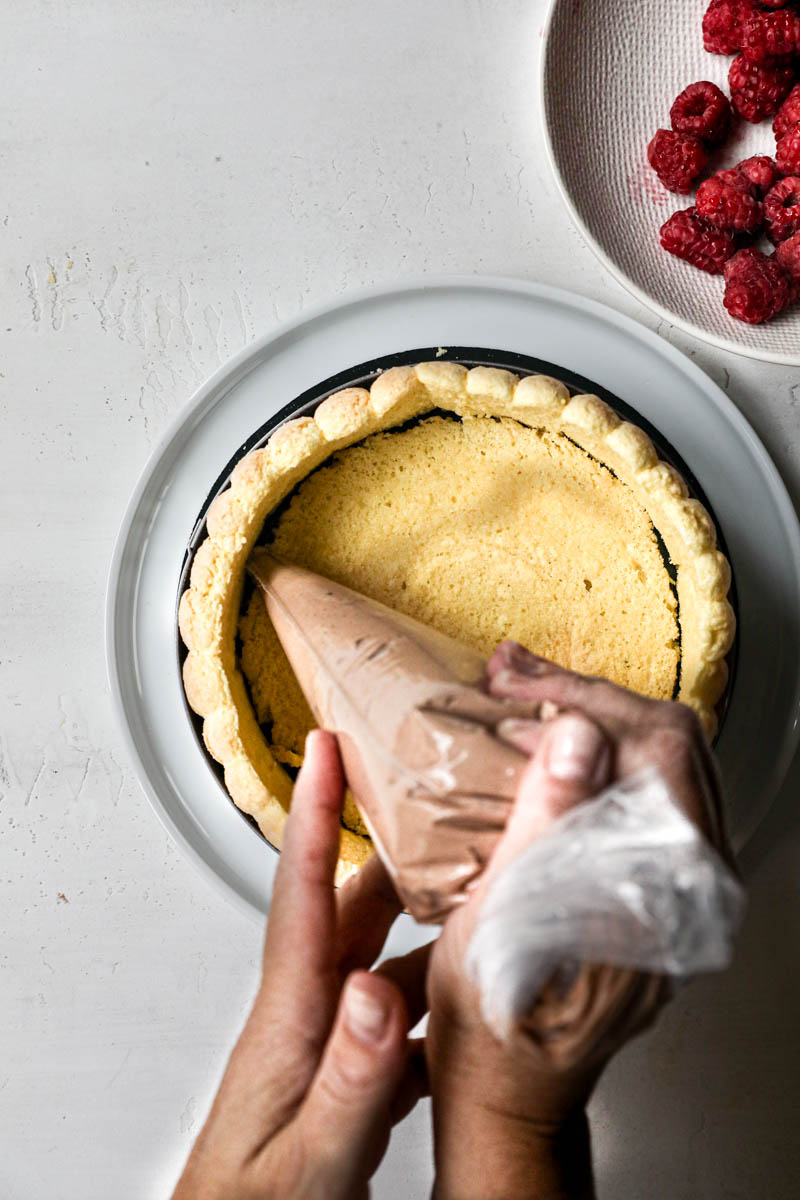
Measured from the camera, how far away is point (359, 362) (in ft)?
2.89

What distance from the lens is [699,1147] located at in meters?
0.94

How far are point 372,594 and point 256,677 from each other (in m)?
0.13

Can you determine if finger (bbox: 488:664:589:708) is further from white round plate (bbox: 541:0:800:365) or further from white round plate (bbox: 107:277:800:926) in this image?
white round plate (bbox: 541:0:800:365)

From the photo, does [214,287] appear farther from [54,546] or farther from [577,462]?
[577,462]

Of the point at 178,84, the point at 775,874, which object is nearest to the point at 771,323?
the point at 775,874

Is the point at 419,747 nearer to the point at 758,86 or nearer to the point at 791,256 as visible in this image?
the point at 791,256

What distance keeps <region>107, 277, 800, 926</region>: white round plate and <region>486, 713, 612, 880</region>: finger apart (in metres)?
0.41

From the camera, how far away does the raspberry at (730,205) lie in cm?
90

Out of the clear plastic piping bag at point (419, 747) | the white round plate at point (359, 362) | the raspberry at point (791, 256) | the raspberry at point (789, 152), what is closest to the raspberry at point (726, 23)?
the raspberry at point (789, 152)

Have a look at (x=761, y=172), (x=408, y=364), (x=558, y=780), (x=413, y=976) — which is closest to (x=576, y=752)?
(x=558, y=780)

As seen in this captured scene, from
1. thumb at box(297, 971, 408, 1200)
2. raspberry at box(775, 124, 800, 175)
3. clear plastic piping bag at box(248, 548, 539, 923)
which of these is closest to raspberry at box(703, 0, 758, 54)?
raspberry at box(775, 124, 800, 175)

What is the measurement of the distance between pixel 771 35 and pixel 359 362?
0.51m

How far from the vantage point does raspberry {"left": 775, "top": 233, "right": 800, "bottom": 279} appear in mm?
896

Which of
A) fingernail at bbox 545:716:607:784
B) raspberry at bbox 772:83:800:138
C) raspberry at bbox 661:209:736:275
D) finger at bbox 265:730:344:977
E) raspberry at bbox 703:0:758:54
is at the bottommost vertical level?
finger at bbox 265:730:344:977
